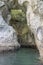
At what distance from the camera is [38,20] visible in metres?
12.0

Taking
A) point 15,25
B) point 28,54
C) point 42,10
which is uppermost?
point 42,10

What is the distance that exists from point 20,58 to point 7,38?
8.09ft

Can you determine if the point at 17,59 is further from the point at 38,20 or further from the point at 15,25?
the point at 15,25

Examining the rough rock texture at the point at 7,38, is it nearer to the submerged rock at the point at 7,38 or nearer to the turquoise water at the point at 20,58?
the submerged rock at the point at 7,38

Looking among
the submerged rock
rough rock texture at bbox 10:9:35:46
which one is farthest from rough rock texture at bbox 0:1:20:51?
rough rock texture at bbox 10:9:35:46

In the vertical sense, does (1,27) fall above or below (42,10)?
below

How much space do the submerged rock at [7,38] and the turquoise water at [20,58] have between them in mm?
531

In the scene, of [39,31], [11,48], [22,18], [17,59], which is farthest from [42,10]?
[22,18]

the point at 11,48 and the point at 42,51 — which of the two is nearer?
the point at 42,51

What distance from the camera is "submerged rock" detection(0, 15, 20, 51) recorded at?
1458cm

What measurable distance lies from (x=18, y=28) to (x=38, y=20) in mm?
5107

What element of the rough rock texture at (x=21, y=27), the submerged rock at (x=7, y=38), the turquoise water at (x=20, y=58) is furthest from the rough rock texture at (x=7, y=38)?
the rough rock texture at (x=21, y=27)

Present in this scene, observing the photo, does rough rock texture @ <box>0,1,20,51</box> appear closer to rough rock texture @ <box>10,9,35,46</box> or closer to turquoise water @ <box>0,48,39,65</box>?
turquoise water @ <box>0,48,39,65</box>

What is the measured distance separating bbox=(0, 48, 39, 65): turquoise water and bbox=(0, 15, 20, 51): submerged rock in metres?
0.53
